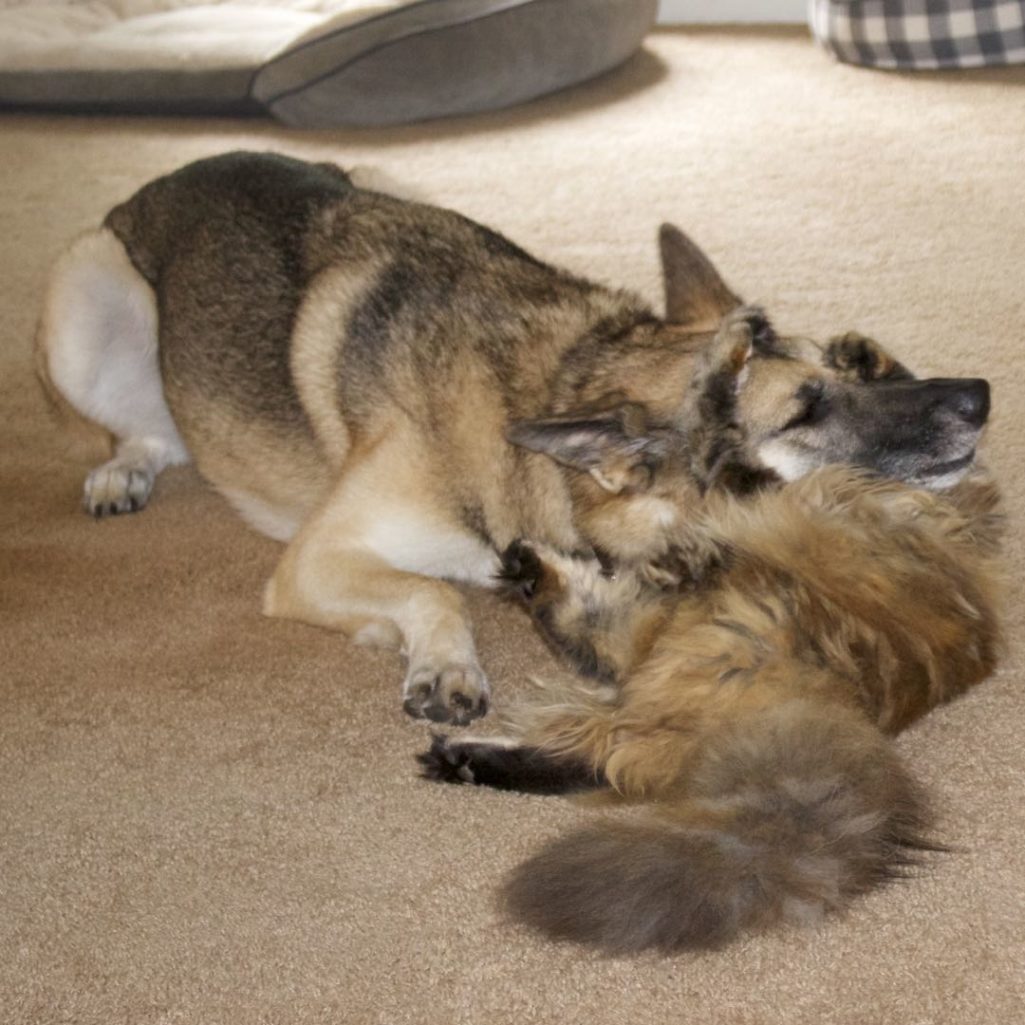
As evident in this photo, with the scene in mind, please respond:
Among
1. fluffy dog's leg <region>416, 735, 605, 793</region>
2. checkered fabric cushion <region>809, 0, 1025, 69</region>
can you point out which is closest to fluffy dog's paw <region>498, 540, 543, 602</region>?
fluffy dog's leg <region>416, 735, 605, 793</region>

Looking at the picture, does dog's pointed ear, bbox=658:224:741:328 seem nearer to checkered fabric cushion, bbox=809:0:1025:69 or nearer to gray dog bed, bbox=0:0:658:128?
gray dog bed, bbox=0:0:658:128

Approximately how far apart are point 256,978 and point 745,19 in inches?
253

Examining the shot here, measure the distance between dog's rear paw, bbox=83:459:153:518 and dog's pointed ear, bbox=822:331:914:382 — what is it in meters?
1.65

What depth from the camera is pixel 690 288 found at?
266cm

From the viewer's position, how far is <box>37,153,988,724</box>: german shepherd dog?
237 centimetres

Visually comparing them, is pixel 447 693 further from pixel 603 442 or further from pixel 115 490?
pixel 115 490

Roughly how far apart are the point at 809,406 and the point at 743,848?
90 centimetres

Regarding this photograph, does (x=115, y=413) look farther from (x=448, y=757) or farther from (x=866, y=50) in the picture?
(x=866, y=50)

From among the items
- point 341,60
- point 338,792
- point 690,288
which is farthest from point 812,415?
point 341,60

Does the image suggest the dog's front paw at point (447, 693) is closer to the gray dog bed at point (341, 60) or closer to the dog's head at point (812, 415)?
the dog's head at point (812, 415)

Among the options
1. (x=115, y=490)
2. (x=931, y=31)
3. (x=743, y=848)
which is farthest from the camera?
(x=931, y=31)

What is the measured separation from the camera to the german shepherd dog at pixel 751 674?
5.68 ft

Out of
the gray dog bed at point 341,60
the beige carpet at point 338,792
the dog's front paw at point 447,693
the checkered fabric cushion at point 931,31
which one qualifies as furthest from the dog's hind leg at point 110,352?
the checkered fabric cushion at point 931,31

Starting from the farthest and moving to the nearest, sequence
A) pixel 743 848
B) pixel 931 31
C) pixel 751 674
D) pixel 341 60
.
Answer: pixel 931 31, pixel 341 60, pixel 751 674, pixel 743 848
